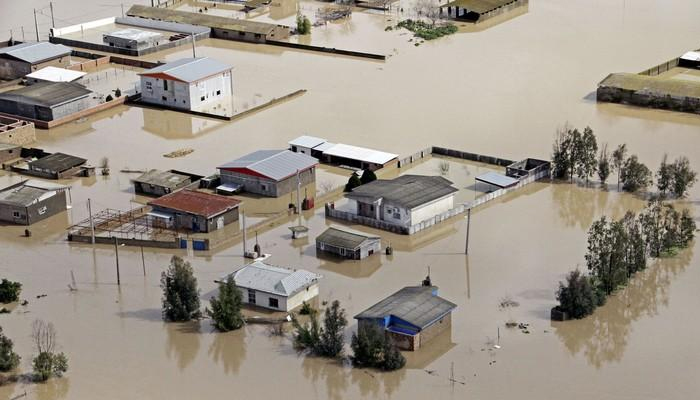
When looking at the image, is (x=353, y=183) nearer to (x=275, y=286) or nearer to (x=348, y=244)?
(x=348, y=244)

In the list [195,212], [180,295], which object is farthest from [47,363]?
[195,212]

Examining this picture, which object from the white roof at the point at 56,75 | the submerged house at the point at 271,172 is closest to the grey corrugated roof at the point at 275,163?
the submerged house at the point at 271,172

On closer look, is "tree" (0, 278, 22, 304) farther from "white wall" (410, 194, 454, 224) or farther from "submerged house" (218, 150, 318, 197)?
"white wall" (410, 194, 454, 224)

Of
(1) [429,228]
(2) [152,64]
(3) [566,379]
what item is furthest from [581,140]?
(2) [152,64]

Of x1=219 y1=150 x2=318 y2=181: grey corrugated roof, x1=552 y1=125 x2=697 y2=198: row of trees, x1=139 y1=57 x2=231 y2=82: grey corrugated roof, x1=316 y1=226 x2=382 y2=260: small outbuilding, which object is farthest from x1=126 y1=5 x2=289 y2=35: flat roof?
x1=316 y1=226 x2=382 y2=260: small outbuilding

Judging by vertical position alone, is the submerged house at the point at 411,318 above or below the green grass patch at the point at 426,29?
below

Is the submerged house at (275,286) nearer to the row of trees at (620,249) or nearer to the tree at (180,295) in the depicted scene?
the tree at (180,295)
